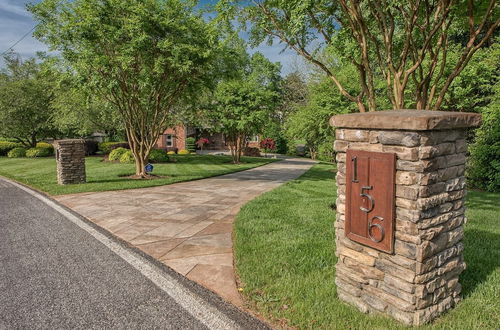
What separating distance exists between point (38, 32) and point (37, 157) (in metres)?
18.5

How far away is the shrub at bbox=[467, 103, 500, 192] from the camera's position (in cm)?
1280

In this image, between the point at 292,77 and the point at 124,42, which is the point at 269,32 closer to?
the point at 124,42

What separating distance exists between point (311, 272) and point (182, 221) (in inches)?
145

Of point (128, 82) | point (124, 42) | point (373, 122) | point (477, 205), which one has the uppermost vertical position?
point (124, 42)

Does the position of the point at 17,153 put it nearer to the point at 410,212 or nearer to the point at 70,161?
the point at 70,161

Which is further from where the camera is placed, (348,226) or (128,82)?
(128,82)

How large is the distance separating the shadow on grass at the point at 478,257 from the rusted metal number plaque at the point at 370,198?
59.5 inches

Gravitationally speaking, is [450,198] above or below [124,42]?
below

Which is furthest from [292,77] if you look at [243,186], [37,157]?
[243,186]

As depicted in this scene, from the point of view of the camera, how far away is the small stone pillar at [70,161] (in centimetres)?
1188

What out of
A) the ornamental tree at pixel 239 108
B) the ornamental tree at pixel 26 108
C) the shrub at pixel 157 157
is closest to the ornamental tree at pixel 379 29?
the ornamental tree at pixel 239 108

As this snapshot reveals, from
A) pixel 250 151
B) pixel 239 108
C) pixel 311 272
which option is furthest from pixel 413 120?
pixel 250 151

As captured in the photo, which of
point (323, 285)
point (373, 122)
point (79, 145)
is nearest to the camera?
point (373, 122)

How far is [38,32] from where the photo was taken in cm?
1150
